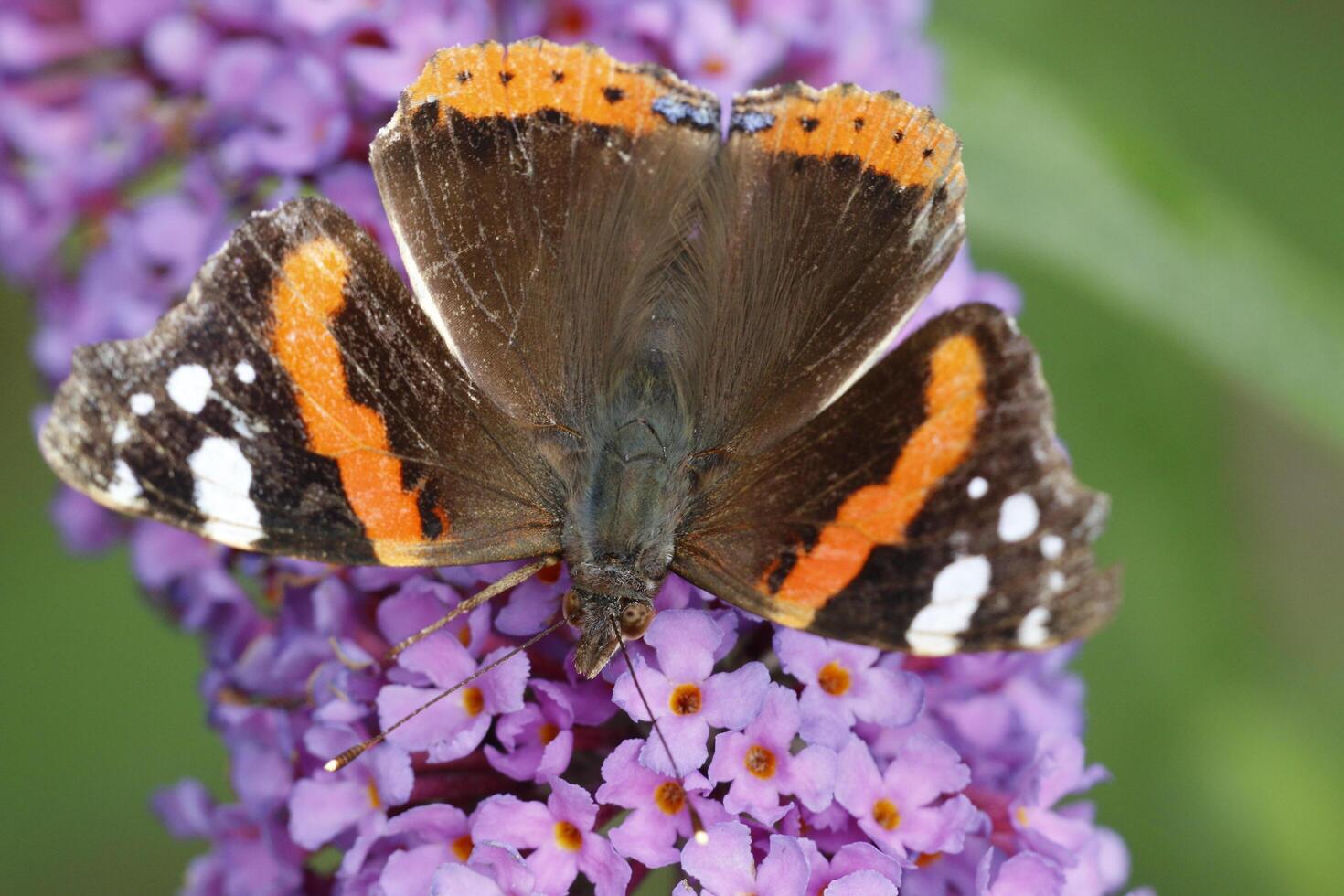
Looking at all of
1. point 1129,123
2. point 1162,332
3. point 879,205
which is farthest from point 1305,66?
point 879,205

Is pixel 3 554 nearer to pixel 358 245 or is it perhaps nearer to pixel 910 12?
pixel 358 245

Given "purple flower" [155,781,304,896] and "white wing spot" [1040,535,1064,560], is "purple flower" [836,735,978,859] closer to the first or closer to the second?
"white wing spot" [1040,535,1064,560]

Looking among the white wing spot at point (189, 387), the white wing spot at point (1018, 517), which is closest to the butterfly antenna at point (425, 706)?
the white wing spot at point (189, 387)

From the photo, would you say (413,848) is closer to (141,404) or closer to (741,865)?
(741,865)

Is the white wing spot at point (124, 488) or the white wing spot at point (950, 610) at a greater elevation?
the white wing spot at point (124, 488)

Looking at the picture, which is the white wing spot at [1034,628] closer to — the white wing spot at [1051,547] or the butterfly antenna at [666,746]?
the white wing spot at [1051,547]

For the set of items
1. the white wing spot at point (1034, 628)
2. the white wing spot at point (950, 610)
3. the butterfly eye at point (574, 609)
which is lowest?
the white wing spot at point (1034, 628)
